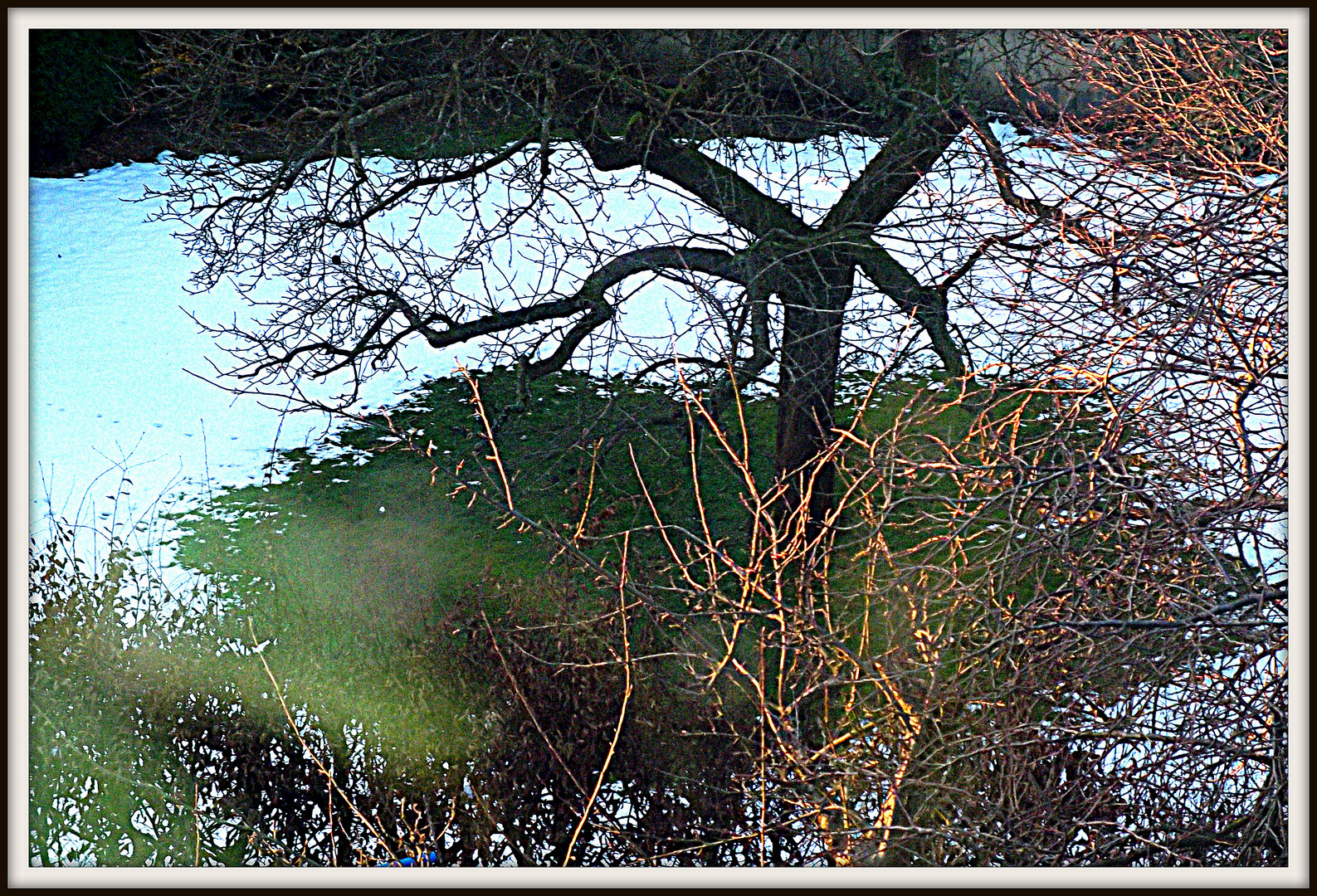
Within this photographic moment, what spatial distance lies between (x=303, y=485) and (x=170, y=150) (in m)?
1.36

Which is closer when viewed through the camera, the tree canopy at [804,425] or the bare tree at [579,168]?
the tree canopy at [804,425]

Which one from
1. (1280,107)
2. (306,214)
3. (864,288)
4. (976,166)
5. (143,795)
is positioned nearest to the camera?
(1280,107)

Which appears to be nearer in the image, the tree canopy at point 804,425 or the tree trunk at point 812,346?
the tree canopy at point 804,425

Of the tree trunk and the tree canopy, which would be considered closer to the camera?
the tree canopy

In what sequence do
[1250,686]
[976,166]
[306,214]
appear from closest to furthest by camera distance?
[1250,686], [976,166], [306,214]

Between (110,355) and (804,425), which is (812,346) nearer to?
(804,425)

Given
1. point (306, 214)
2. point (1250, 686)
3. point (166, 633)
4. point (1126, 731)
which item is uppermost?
point (306, 214)

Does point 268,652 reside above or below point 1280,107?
below

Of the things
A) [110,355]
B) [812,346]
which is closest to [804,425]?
[812,346]

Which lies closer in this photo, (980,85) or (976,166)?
(976,166)

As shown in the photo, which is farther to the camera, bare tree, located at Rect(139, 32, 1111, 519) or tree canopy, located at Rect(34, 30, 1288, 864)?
bare tree, located at Rect(139, 32, 1111, 519)

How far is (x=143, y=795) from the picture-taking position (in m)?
3.45

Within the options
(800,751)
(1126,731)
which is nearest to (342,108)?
(800,751)

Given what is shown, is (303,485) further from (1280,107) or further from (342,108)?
(1280,107)
